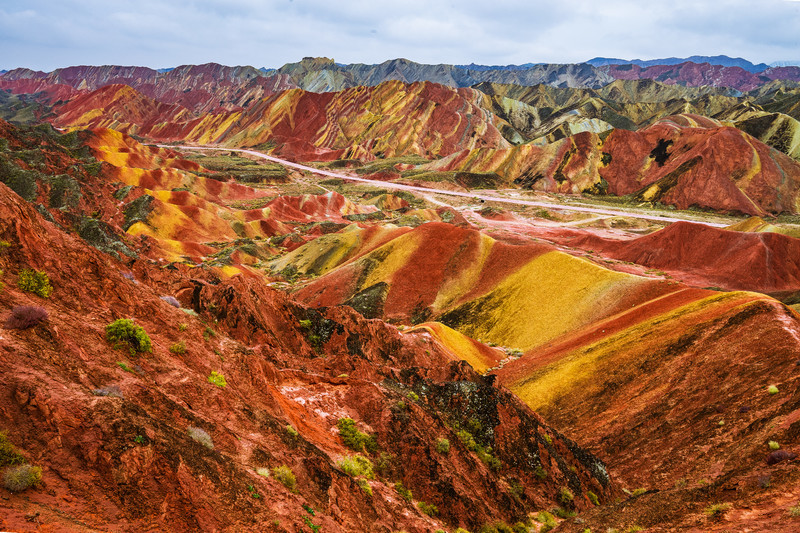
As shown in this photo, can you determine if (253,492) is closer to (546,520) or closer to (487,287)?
(546,520)

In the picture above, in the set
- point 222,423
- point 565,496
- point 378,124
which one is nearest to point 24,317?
point 222,423

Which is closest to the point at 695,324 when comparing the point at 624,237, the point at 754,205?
the point at 624,237

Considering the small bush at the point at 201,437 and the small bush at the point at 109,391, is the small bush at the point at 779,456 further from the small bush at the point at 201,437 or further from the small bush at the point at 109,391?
the small bush at the point at 109,391

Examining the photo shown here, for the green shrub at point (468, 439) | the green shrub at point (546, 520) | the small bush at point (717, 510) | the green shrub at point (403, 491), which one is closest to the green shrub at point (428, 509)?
the green shrub at point (403, 491)

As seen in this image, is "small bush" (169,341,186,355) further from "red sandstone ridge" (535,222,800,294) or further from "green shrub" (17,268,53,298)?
"red sandstone ridge" (535,222,800,294)

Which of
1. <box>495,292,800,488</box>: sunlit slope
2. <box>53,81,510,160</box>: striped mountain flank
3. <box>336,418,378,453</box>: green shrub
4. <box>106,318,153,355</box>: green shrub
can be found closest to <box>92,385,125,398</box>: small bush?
<box>106,318,153,355</box>: green shrub

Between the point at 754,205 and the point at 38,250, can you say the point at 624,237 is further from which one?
the point at 38,250
